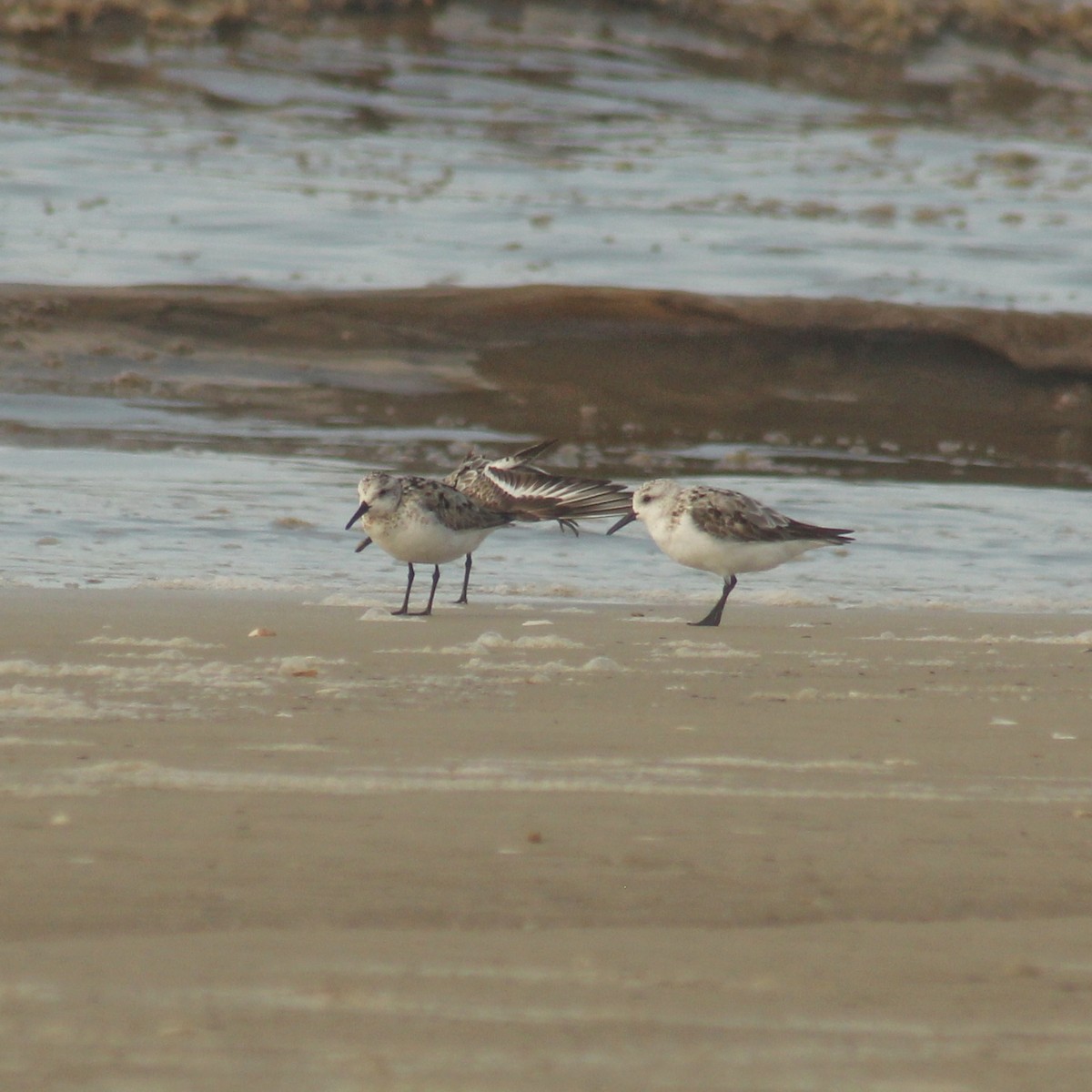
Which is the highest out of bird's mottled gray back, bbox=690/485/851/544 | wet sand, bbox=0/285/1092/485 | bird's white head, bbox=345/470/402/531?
bird's mottled gray back, bbox=690/485/851/544

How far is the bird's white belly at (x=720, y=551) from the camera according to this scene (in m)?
6.09

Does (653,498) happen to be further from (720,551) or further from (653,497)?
(720,551)

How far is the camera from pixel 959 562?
7.02 metres

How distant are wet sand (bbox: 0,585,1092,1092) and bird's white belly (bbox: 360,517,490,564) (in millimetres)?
1383

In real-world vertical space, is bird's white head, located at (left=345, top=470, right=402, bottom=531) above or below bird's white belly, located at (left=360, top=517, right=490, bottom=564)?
above

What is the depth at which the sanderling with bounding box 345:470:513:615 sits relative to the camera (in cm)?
601

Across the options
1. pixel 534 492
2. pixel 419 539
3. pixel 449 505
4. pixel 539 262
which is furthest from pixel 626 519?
pixel 539 262

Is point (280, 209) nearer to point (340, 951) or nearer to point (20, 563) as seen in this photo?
point (20, 563)

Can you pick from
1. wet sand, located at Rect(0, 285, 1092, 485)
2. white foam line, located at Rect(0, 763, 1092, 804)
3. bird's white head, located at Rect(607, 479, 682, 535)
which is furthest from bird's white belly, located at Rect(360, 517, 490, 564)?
wet sand, located at Rect(0, 285, 1092, 485)

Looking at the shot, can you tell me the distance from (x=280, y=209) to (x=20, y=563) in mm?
8313

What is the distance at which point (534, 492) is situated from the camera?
6.64 m

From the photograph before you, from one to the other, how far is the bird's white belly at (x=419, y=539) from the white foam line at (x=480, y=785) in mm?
2637

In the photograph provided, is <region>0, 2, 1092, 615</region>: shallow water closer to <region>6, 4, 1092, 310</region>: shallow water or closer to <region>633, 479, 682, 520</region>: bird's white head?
<region>6, 4, 1092, 310</region>: shallow water

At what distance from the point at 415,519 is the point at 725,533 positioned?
39.9 inches
